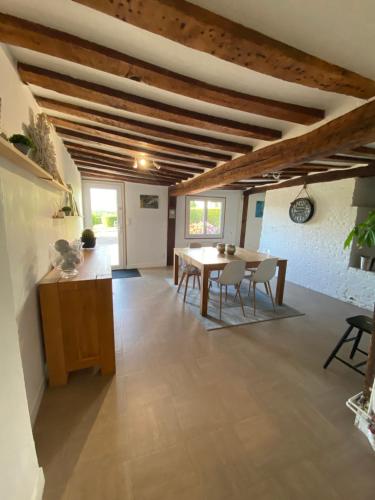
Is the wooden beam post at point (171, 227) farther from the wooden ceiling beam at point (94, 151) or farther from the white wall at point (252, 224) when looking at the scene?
the white wall at point (252, 224)

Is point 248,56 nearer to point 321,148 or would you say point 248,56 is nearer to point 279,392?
point 321,148

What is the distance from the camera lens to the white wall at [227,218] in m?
5.77

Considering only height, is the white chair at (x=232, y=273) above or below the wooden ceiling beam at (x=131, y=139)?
below

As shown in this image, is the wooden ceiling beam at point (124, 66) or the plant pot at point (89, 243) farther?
the plant pot at point (89, 243)

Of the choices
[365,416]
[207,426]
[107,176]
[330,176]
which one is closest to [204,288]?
[207,426]

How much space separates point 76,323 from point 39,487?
0.91 metres

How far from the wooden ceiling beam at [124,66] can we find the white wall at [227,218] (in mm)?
4211

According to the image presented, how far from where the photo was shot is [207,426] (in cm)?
143

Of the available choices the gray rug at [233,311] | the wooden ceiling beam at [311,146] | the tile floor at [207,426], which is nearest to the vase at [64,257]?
the tile floor at [207,426]

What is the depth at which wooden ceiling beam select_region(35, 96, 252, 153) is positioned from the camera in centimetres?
→ 182

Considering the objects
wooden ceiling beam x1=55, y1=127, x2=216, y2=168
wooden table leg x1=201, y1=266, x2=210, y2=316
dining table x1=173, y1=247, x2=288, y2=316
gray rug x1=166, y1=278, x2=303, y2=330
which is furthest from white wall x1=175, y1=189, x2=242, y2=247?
wooden table leg x1=201, y1=266, x2=210, y2=316

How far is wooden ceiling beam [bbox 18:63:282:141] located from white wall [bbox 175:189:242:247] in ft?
12.5

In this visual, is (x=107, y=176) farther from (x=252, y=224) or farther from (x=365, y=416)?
(x=365, y=416)

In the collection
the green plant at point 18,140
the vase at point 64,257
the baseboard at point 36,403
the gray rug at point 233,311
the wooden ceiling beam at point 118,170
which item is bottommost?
the gray rug at point 233,311
